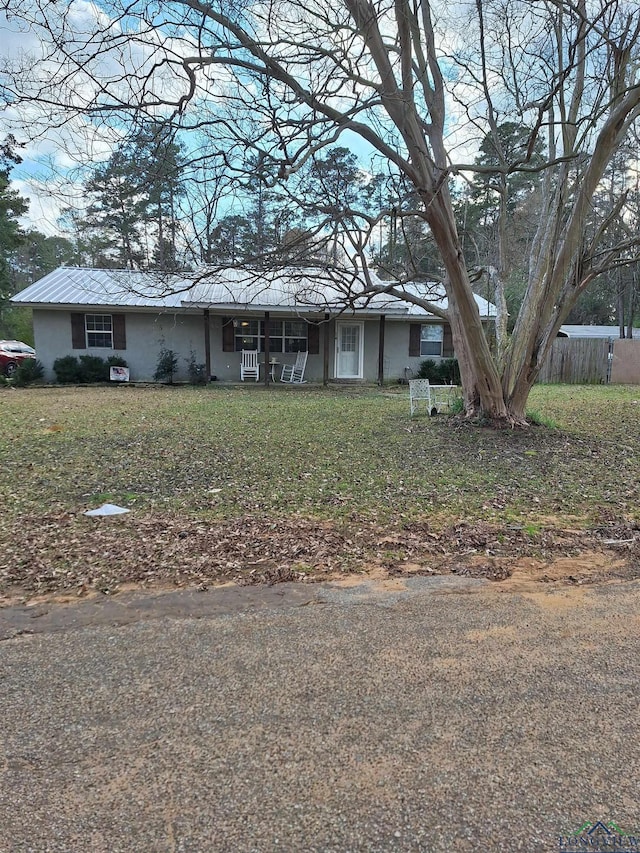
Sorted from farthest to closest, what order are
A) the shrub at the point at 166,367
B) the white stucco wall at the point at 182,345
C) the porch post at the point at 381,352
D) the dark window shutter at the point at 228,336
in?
the dark window shutter at the point at 228,336, the porch post at the point at 381,352, the shrub at the point at 166,367, the white stucco wall at the point at 182,345

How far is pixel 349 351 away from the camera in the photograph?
60.3ft

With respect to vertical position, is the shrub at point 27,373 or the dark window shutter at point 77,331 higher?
the dark window shutter at point 77,331

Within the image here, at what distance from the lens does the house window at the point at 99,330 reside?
56.1ft

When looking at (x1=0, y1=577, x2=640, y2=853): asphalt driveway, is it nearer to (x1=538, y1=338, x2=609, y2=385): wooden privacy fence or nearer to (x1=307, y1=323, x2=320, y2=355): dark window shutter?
(x1=307, y1=323, x2=320, y2=355): dark window shutter

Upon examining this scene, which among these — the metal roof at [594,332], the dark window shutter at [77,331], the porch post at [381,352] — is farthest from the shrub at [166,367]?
the metal roof at [594,332]

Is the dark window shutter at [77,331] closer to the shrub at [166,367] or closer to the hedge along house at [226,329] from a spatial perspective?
the hedge along house at [226,329]

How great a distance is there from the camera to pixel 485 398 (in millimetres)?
8820

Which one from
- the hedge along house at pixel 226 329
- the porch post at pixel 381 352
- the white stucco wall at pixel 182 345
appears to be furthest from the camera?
the porch post at pixel 381 352

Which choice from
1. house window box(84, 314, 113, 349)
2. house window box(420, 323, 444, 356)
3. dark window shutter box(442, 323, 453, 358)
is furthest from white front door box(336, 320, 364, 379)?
house window box(84, 314, 113, 349)

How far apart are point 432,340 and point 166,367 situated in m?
9.30

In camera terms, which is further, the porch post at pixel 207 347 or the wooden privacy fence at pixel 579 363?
Answer: the wooden privacy fence at pixel 579 363

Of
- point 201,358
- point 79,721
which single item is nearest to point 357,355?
point 201,358

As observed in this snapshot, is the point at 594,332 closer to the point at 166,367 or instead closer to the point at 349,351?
the point at 349,351

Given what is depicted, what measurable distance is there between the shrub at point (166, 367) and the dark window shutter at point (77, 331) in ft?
8.16
